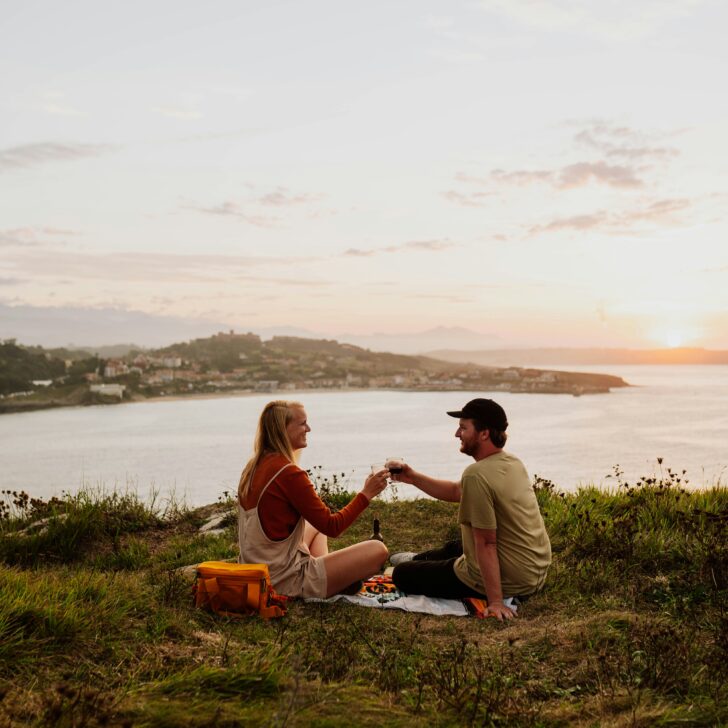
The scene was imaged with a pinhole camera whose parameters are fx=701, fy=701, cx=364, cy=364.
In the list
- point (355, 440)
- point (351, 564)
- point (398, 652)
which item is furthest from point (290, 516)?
point (355, 440)

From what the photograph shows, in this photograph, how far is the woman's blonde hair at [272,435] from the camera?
199 inches

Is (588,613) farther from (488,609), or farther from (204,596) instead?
(204,596)

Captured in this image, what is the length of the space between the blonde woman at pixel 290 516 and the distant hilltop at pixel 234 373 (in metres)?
58.5

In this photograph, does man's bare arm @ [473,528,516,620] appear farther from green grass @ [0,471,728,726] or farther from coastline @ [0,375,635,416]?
coastline @ [0,375,635,416]

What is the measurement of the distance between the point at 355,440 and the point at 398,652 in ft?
118

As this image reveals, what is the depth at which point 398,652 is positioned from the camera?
161 inches

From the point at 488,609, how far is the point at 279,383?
60.0m

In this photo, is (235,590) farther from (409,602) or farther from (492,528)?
(492,528)

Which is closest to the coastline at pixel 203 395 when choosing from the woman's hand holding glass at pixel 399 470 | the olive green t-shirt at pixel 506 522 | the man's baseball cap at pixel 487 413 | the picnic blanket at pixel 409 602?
the picnic blanket at pixel 409 602

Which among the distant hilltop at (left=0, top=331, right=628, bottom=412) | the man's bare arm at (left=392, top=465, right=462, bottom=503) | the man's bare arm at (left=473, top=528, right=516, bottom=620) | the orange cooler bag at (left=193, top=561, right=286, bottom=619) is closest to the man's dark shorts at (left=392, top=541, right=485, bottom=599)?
the man's bare arm at (left=473, top=528, right=516, bottom=620)

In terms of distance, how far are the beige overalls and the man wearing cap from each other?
0.82 m

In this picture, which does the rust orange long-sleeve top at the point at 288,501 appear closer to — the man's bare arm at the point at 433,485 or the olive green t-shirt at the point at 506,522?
the man's bare arm at the point at 433,485

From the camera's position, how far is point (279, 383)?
64.4m

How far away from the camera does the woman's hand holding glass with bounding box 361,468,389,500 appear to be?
16.7 ft
